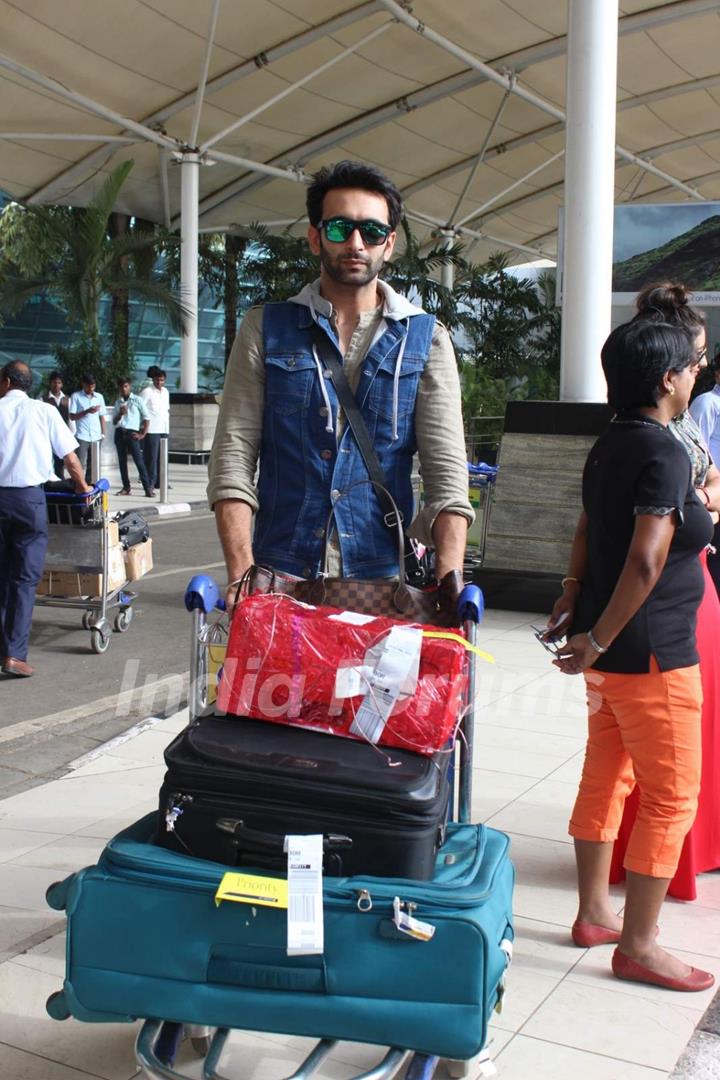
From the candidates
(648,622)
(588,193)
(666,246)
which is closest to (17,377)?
(588,193)

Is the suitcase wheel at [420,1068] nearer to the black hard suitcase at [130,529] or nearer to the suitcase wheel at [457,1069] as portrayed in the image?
the suitcase wheel at [457,1069]

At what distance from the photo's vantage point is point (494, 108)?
103ft

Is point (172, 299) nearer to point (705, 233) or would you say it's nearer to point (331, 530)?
point (705, 233)

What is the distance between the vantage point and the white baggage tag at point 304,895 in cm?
241

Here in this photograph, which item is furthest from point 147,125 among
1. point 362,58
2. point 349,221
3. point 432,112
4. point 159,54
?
point 349,221

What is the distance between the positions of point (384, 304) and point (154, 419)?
52.6 feet

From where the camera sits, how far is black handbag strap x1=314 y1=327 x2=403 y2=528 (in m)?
3.08

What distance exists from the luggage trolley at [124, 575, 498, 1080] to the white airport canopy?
20207mm

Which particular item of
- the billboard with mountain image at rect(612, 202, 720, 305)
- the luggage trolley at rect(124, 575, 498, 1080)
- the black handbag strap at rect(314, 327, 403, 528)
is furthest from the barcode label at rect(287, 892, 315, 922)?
the billboard with mountain image at rect(612, 202, 720, 305)

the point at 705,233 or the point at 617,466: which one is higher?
the point at 705,233

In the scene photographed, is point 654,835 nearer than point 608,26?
Yes

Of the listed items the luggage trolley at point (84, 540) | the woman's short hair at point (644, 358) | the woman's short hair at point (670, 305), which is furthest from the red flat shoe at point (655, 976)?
the luggage trolley at point (84, 540)

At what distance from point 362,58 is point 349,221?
24961 millimetres

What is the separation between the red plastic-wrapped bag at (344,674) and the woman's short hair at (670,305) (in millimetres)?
1479
